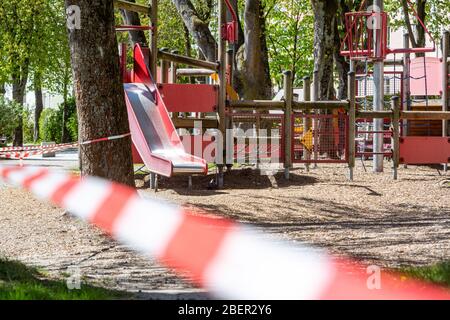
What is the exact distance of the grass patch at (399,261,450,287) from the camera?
654 centimetres

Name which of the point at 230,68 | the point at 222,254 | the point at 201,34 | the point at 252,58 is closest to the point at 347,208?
the point at 222,254

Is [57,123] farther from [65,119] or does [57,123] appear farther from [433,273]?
[433,273]

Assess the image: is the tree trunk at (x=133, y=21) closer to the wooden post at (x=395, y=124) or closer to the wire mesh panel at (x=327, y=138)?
the wire mesh panel at (x=327, y=138)

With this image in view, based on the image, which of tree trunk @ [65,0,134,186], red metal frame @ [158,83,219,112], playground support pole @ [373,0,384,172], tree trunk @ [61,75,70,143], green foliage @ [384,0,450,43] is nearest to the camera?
tree trunk @ [65,0,134,186]

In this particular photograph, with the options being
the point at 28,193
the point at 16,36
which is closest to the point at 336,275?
the point at 28,193

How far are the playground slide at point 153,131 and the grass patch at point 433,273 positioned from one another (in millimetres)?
7064

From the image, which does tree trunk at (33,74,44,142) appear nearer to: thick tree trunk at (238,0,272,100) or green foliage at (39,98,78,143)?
green foliage at (39,98,78,143)

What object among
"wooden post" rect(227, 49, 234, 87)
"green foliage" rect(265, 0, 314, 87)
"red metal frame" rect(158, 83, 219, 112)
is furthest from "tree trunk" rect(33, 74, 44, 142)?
"red metal frame" rect(158, 83, 219, 112)

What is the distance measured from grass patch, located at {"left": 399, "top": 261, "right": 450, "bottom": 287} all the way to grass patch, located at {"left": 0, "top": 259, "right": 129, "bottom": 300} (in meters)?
2.17

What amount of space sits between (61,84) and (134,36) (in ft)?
95.5

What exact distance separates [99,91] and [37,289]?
5.23 metres

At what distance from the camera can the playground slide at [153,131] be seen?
1412 cm

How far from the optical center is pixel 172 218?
11.6 m
